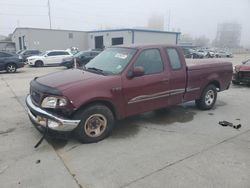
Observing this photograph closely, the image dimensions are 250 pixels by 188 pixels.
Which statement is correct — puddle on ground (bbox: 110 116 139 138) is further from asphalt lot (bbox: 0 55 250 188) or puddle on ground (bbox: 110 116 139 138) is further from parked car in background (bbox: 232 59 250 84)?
parked car in background (bbox: 232 59 250 84)

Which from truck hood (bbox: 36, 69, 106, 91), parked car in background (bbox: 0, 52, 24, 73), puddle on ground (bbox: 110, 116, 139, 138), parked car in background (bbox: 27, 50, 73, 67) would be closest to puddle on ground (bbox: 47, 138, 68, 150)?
puddle on ground (bbox: 110, 116, 139, 138)

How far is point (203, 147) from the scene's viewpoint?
439 centimetres

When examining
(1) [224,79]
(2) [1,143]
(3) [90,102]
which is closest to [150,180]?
(3) [90,102]

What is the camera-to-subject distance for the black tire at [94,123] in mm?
4277

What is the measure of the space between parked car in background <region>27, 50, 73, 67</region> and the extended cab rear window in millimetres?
18818

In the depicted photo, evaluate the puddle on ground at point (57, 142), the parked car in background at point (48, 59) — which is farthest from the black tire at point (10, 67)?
the puddle on ground at point (57, 142)

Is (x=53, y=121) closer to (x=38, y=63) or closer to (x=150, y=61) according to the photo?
(x=150, y=61)

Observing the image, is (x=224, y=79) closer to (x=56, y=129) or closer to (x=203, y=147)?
(x=203, y=147)

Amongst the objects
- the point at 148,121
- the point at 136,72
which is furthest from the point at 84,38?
the point at 136,72

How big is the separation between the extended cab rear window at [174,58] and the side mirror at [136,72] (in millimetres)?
1109

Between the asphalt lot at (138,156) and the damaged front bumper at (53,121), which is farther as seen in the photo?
the damaged front bumper at (53,121)

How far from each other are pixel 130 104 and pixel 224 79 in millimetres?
3686

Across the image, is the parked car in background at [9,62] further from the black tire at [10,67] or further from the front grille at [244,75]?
the front grille at [244,75]

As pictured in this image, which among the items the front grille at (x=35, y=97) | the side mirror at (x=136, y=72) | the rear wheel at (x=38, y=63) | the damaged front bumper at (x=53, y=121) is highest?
the side mirror at (x=136, y=72)
